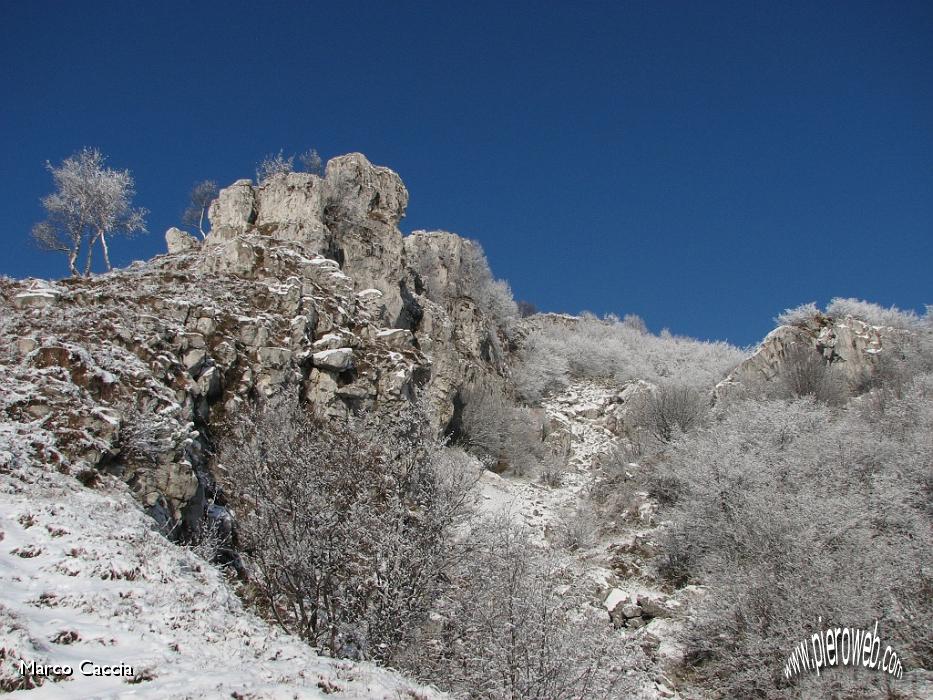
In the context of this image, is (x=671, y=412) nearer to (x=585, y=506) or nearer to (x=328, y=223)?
(x=585, y=506)

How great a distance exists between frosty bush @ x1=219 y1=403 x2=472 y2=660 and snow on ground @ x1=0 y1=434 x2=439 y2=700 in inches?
56.8

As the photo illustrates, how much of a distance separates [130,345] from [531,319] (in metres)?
55.5

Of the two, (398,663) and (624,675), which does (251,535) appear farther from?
(624,675)

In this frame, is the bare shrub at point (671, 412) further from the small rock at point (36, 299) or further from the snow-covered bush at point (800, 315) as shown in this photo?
the small rock at point (36, 299)

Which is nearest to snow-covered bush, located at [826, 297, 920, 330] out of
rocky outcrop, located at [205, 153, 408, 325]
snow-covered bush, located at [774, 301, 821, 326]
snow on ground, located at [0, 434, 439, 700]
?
snow-covered bush, located at [774, 301, 821, 326]

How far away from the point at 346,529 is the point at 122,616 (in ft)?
15.5

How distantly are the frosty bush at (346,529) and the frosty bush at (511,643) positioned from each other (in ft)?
2.52

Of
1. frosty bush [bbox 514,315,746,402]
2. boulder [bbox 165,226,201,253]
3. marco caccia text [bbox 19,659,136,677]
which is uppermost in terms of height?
frosty bush [bbox 514,315,746,402]

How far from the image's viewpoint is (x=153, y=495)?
1261 cm

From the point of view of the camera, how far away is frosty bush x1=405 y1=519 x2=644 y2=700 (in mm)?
10383

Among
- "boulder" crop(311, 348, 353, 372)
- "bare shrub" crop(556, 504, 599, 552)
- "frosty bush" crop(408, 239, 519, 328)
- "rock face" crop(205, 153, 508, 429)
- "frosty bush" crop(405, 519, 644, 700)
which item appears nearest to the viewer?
"frosty bush" crop(405, 519, 644, 700)

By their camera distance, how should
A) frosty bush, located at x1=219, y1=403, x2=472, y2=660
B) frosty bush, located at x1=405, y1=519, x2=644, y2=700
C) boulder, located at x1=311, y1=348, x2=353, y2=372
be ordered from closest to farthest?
frosty bush, located at x1=405, y1=519, x2=644, y2=700
frosty bush, located at x1=219, y1=403, x2=472, y2=660
boulder, located at x1=311, y1=348, x2=353, y2=372

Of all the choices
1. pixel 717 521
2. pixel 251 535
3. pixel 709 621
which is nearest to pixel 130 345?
pixel 251 535

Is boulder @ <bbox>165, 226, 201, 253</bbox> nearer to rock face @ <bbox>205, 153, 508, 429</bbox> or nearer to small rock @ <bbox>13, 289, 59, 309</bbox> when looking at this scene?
rock face @ <bbox>205, 153, 508, 429</bbox>
